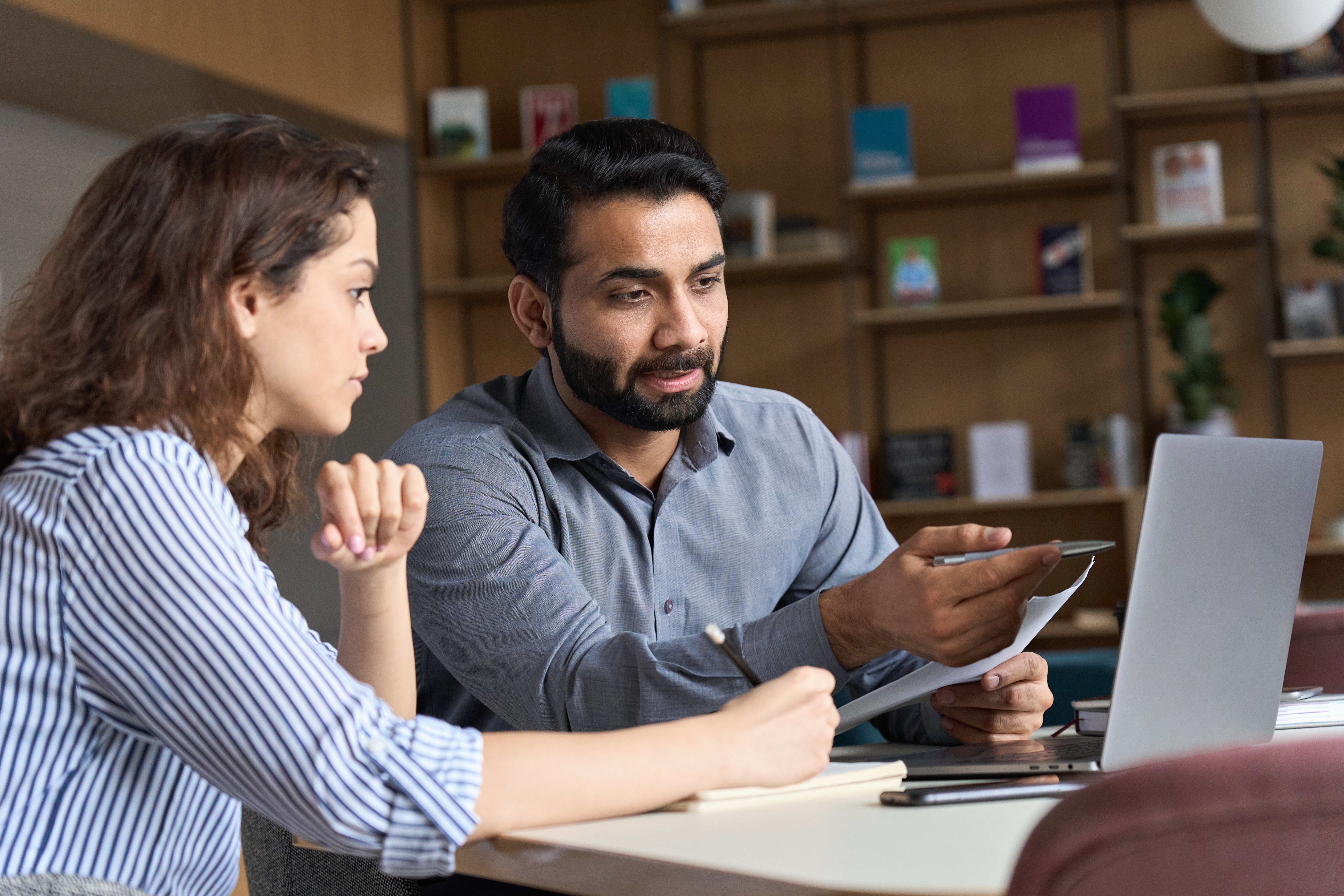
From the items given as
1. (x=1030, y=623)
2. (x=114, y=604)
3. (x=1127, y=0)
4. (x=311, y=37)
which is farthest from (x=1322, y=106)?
(x=114, y=604)

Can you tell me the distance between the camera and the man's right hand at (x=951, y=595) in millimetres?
1092

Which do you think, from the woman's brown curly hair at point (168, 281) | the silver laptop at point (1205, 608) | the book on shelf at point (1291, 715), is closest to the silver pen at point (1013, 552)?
the silver laptop at point (1205, 608)

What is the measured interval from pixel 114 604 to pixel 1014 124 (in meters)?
4.43

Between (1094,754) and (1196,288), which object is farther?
(1196,288)

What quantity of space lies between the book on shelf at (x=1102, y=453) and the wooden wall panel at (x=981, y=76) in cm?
97

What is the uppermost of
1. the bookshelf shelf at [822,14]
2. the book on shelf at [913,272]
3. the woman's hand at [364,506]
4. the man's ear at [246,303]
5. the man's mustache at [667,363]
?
the bookshelf shelf at [822,14]

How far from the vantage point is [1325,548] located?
14.0 feet

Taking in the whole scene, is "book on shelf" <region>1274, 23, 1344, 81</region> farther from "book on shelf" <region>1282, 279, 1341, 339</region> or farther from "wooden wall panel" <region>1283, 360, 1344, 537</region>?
"wooden wall panel" <region>1283, 360, 1344, 537</region>

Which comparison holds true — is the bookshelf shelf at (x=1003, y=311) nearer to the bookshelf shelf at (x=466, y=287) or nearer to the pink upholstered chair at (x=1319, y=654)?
the bookshelf shelf at (x=466, y=287)

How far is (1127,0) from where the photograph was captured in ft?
15.4

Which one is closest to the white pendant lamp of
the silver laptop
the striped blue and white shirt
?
the silver laptop

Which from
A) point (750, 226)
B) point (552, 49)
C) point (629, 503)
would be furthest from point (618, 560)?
point (552, 49)

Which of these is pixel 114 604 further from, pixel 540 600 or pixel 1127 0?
pixel 1127 0

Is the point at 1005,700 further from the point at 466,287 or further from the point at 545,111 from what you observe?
the point at 545,111
